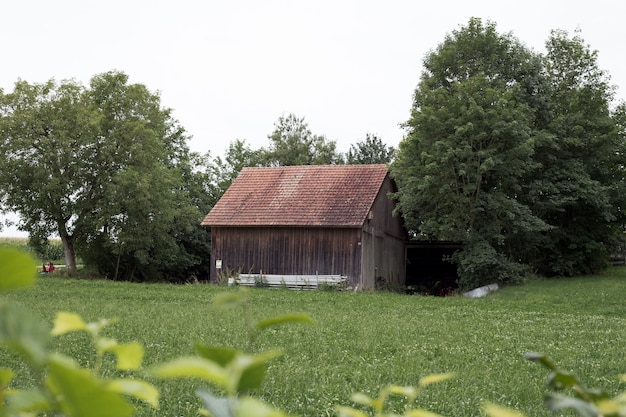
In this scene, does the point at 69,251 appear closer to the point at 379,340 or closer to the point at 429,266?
the point at 429,266

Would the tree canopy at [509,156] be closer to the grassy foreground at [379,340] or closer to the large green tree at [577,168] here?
the large green tree at [577,168]

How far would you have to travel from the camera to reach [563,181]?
30781 millimetres

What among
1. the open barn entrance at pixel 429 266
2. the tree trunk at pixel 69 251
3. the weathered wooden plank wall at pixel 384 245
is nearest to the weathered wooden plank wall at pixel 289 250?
the weathered wooden plank wall at pixel 384 245

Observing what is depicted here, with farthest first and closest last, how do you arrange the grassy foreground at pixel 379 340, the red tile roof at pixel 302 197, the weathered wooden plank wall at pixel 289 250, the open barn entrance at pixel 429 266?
the open barn entrance at pixel 429 266 < the red tile roof at pixel 302 197 < the weathered wooden plank wall at pixel 289 250 < the grassy foreground at pixel 379 340

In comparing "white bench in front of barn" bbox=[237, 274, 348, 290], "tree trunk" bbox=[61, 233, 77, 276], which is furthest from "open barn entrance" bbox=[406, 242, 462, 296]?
"tree trunk" bbox=[61, 233, 77, 276]

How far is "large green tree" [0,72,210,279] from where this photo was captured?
30.1 m

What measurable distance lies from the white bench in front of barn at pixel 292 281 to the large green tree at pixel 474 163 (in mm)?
4164

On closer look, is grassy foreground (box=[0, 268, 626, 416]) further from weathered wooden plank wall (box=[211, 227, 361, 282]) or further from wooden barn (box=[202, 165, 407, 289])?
wooden barn (box=[202, 165, 407, 289])

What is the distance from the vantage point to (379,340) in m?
11.0

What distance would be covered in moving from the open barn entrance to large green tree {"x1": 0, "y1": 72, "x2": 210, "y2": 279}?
11745 mm

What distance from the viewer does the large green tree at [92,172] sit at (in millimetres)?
30094

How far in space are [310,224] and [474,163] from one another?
22.0 feet

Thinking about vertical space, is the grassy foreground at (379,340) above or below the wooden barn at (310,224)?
below

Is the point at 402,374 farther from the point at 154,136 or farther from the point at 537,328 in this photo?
the point at 154,136
